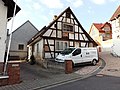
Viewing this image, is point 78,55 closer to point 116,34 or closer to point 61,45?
point 61,45

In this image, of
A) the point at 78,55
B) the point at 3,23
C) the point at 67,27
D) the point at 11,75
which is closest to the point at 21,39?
the point at 67,27

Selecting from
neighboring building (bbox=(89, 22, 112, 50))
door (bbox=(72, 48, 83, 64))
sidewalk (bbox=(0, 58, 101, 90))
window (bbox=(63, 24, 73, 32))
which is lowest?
sidewalk (bbox=(0, 58, 101, 90))

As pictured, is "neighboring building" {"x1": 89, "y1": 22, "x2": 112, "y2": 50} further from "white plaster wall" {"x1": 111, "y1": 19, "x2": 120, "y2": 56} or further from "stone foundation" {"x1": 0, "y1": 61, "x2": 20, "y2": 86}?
"stone foundation" {"x1": 0, "y1": 61, "x2": 20, "y2": 86}

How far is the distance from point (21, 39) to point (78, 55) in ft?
58.1

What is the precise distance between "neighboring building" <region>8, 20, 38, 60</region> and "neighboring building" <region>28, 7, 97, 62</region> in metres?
5.66

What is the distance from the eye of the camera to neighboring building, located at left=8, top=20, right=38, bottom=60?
31.5 meters

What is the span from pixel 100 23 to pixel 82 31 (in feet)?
119

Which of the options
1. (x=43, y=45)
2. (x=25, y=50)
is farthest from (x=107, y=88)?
(x=25, y=50)

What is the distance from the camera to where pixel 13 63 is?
1074 centimetres

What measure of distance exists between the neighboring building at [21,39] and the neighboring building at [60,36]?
18.6ft

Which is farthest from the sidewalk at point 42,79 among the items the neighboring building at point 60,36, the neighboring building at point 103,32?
the neighboring building at point 103,32

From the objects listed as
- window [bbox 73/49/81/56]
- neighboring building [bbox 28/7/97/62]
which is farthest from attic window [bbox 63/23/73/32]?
window [bbox 73/49/81/56]

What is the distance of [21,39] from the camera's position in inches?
1302

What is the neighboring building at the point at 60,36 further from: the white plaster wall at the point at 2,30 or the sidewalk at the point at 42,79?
the white plaster wall at the point at 2,30
